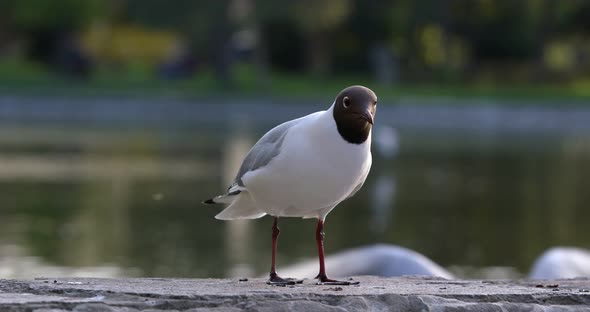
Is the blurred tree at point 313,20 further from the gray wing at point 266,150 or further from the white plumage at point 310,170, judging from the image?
the white plumage at point 310,170

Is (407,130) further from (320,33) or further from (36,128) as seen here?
(320,33)

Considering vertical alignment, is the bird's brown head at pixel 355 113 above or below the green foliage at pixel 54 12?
below

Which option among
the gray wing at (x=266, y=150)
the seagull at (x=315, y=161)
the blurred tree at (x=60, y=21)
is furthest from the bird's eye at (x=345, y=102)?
the blurred tree at (x=60, y=21)

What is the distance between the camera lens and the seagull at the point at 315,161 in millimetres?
5652

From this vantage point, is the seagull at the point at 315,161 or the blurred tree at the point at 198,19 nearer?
the seagull at the point at 315,161

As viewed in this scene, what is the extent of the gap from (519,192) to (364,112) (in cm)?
2115

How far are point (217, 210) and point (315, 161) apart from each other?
1594 cm

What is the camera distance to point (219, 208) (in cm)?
2136

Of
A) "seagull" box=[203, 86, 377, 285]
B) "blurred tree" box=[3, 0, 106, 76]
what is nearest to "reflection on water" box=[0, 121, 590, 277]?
"seagull" box=[203, 86, 377, 285]

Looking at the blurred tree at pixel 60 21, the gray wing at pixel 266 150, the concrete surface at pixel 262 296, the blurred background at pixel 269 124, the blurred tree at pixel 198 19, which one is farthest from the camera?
the blurred tree at pixel 60 21

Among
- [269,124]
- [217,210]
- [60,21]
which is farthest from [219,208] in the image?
[60,21]

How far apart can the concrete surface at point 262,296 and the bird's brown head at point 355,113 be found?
68 cm

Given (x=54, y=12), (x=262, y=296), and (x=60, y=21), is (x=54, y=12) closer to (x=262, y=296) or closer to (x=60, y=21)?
(x=60, y=21)

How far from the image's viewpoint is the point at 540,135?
46969mm
